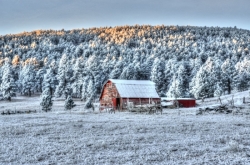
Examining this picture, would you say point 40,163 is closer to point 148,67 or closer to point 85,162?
point 85,162

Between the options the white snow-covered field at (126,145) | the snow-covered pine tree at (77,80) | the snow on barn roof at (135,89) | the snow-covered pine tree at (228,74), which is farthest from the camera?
A: the snow-covered pine tree at (77,80)

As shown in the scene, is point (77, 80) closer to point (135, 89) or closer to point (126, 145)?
point (135, 89)

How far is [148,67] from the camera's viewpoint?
129 m

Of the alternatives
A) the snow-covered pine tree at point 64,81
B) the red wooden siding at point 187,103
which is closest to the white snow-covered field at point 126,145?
the red wooden siding at point 187,103

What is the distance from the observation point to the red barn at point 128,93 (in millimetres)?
66750

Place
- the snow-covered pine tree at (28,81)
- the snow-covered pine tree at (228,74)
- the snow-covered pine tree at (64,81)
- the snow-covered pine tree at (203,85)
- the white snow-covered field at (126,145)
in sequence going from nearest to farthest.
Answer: the white snow-covered field at (126,145), the snow-covered pine tree at (203,85), the snow-covered pine tree at (228,74), the snow-covered pine tree at (64,81), the snow-covered pine tree at (28,81)

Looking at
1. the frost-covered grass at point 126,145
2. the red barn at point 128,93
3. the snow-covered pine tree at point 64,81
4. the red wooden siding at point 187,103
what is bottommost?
the frost-covered grass at point 126,145

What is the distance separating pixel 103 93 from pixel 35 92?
6602cm

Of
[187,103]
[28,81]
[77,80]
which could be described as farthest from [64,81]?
[187,103]

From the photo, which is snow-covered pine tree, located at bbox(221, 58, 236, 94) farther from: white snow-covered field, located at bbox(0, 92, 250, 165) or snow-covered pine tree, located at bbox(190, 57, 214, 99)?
white snow-covered field, located at bbox(0, 92, 250, 165)

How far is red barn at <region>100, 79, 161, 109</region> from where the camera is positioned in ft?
219

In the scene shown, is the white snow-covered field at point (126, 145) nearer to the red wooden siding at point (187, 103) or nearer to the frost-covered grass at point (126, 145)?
the frost-covered grass at point (126, 145)

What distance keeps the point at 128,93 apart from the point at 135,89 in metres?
2.42

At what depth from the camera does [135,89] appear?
227 feet
